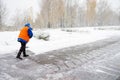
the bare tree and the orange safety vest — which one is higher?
the bare tree

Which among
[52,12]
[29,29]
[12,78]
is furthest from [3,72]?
[52,12]

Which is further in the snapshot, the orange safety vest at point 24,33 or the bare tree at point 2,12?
the bare tree at point 2,12

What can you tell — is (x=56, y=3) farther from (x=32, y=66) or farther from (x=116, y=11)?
(x=116, y=11)

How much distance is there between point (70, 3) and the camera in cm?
3312

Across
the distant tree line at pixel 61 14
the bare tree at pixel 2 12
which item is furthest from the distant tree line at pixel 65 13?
the bare tree at pixel 2 12

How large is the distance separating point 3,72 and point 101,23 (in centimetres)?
4507

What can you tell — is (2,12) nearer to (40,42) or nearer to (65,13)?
(65,13)

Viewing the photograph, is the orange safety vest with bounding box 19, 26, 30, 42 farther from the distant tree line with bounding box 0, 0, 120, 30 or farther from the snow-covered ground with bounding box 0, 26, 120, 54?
the distant tree line with bounding box 0, 0, 120, 30

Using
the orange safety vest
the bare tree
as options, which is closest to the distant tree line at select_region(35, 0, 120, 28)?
the bare tree

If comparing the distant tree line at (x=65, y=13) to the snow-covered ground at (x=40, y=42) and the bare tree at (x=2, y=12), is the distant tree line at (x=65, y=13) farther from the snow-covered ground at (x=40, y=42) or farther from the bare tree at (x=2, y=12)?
the snow-covered ground at (x=40, y=42)

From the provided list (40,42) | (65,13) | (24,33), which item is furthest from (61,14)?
(24,33)

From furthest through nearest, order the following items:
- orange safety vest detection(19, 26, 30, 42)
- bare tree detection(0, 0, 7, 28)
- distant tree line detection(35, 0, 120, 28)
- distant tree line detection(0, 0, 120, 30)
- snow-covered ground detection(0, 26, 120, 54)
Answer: bare tree detection(0, 0, 7, 28) < distant tree line detection(0, 0, 120, 30) < distant tree line detection(35, 0, 120, 28) < snow-covered ground detection(0, 26, 120, 54) < orange safety vest detection(19, 26, 30, 42)

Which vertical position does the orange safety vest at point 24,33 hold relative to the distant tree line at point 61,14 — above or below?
below

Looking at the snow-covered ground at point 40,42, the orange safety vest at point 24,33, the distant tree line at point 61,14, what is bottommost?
the snow-covered ground at point 40,42
